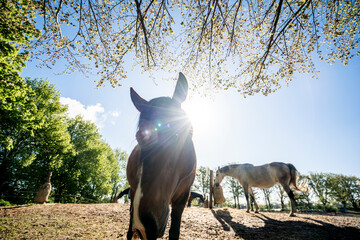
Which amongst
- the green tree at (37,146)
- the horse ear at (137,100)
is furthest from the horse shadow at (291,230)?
the green tree at (37,146)

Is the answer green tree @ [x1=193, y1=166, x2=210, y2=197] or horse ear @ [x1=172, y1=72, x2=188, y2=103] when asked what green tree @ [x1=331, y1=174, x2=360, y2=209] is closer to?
green tree @ [x1=193, y1=166, x2=210, y2=197]

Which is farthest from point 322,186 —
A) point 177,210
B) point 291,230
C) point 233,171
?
point 177,210

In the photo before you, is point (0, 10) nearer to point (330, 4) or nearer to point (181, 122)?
point (181, 122)

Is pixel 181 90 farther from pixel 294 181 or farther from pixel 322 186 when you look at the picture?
pixel 322 186

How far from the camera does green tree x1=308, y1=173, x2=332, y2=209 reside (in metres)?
36.6

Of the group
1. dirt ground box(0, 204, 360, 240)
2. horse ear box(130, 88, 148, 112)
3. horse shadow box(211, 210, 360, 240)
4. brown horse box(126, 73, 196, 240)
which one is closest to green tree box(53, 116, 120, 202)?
dirt ground box(0, 204, 360, 240)

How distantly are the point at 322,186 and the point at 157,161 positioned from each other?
55.2 metres

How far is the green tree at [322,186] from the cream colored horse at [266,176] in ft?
139

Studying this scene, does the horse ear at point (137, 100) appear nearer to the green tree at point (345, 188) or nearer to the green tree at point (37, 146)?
the green tree at point (37, 146)

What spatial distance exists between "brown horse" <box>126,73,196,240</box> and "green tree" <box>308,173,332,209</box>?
2101 inches

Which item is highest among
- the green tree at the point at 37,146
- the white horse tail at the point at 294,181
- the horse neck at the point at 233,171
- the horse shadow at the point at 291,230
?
the green tree at the point at 37,146

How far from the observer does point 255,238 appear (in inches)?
191

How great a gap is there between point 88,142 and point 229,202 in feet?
157

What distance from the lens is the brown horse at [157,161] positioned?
1188 millimetres
